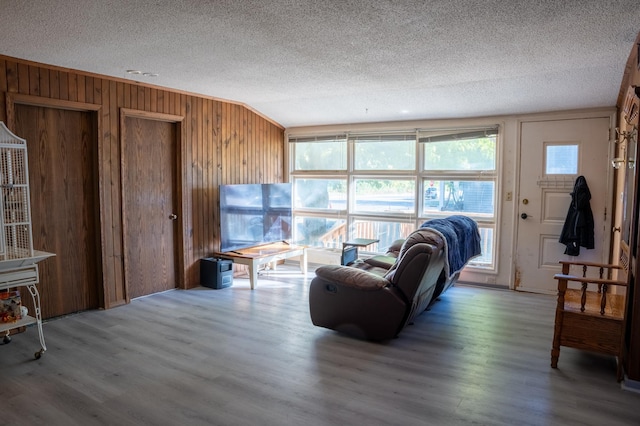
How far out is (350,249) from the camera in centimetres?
543

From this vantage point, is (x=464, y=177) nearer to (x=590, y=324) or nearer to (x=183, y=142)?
(x=590, y=324)

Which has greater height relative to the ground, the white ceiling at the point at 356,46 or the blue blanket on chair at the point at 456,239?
the white ceiling at the point at 356,46

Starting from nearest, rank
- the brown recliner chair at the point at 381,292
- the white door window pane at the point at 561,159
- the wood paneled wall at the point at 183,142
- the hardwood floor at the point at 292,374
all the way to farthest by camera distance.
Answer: the hardwood floor at the point at 292,374
the brown recliner chair at the point at 381,292
the wood paneled wall at the point at 183,142
the white door window pane at the point at 561,159

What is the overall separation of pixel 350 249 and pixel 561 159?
259 cm

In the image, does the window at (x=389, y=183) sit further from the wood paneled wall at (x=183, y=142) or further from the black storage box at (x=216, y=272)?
the black storage box at (x=216, y=272)

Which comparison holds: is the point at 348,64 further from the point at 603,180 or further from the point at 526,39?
the point at 603,180

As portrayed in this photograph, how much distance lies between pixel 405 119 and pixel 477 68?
6.59 feet

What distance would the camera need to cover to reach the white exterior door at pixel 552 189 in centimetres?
483

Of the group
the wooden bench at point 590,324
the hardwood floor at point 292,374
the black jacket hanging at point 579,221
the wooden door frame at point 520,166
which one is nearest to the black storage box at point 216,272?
the hardwood floor at point 292,374

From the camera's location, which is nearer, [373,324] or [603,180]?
[373,324]

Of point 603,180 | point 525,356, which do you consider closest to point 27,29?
point 525,356

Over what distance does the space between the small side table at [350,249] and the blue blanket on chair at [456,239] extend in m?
1.20

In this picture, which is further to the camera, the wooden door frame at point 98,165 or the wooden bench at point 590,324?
the wooden door frame at point 98,165

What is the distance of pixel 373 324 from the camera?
3564 mm
